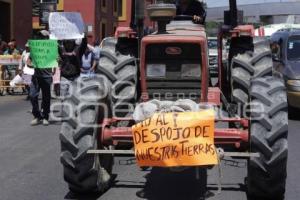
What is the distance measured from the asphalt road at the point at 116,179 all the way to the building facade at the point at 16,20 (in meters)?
18.3

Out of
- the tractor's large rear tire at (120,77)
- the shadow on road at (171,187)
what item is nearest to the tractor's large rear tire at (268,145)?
the shadow on road at (171,187)

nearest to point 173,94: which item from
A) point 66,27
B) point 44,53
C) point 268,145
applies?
point 268,145

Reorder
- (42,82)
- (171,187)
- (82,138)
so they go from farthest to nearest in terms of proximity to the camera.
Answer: (42,82)
(171,187)
(82,138)

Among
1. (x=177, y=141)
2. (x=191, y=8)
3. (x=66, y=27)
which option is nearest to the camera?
(x=177, y=141)

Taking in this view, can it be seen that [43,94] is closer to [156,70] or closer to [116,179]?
[116,179]

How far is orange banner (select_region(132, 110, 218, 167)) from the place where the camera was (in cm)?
600

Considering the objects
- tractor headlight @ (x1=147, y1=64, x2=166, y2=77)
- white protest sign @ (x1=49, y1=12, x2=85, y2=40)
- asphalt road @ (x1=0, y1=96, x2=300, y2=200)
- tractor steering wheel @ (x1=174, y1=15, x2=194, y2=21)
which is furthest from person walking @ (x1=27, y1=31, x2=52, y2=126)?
tractor headlight @ (x1=147, y1=64, x2=166, y2=77)

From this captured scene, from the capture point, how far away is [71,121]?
6504 mm

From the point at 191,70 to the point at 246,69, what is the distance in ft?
3.15

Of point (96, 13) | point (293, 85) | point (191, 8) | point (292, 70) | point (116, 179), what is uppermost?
point (96, 13)

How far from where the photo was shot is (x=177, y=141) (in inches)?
237

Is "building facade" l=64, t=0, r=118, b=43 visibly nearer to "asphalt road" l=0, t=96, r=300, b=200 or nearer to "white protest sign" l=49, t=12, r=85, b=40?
"white protest sign" l=49, t=12, r=85, b=40

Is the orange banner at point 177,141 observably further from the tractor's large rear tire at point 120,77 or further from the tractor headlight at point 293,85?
the tractor headlight at point 293,85

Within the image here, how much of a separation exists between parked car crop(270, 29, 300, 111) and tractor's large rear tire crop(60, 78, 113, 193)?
7.57 m
